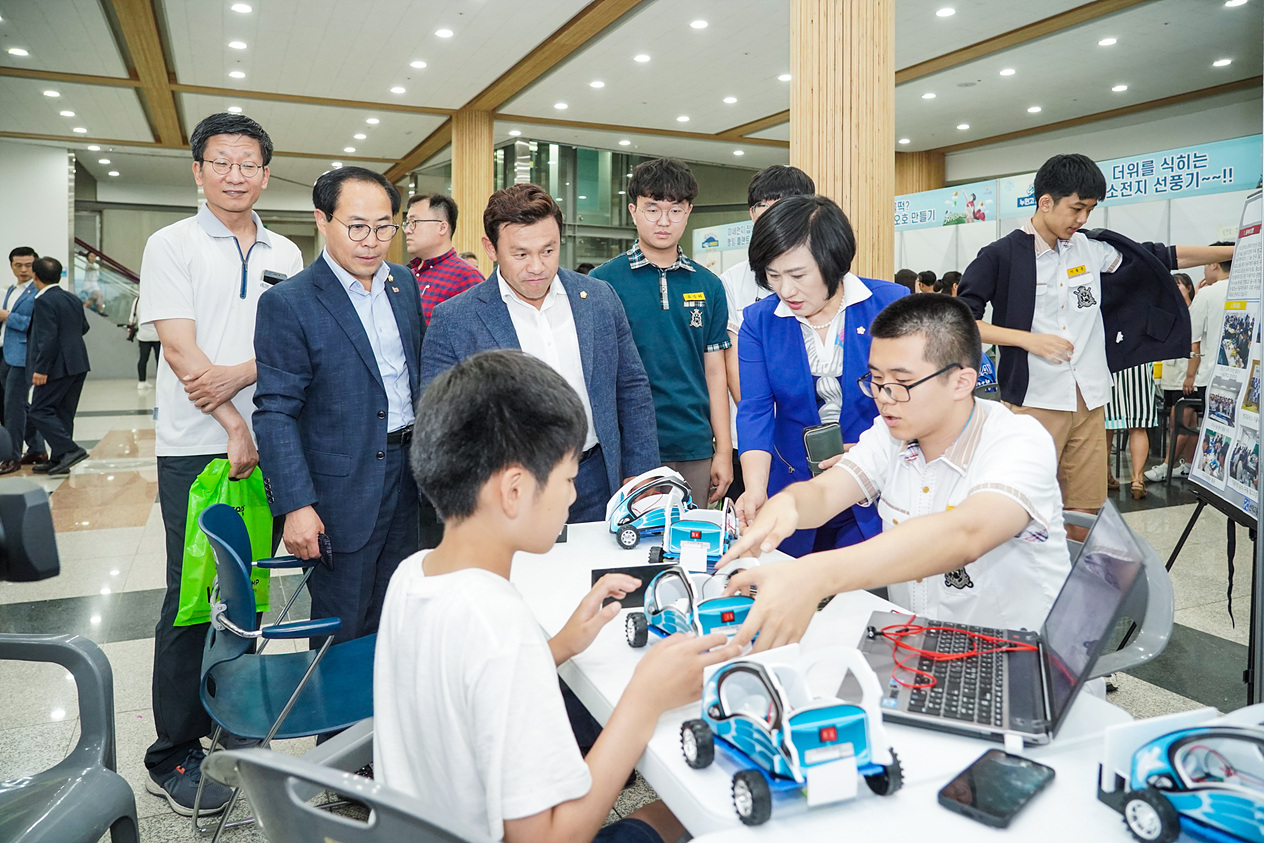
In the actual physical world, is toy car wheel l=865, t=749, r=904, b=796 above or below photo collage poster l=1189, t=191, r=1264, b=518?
Answer: below

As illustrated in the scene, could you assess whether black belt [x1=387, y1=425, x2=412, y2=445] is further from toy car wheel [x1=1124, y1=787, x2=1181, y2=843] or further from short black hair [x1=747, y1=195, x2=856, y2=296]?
toy car wheel [x1=1124, y1=787, x2=1181, y2=843]

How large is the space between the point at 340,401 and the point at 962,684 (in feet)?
5.46

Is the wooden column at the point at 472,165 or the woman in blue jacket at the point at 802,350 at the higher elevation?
the wooden column at the point at 472,165

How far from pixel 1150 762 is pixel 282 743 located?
258cm

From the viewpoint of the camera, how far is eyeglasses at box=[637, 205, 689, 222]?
289 cm

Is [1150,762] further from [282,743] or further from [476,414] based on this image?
[282,743]

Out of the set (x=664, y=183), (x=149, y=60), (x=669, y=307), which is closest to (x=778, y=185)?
(x=664, y=183)

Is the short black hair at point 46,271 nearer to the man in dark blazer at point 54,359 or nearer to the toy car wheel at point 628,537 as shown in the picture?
the man in dark blazer at point 54,359

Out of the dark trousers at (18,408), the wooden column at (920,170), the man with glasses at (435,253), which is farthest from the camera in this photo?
the wooden column at (920,170)

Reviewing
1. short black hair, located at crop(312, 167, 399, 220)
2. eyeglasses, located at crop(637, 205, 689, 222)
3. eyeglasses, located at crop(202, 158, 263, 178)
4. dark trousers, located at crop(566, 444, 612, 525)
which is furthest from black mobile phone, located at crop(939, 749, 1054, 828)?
eyeglasses, located at crop(202, 158, 263, 178)

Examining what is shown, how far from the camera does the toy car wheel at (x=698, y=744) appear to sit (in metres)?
0.97

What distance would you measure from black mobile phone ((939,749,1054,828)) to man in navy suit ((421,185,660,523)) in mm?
1425

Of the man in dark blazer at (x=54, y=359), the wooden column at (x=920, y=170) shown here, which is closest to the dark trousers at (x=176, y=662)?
the man in dark blazer at (x=54, y=359)

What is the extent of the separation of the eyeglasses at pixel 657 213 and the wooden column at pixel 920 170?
12807mm
